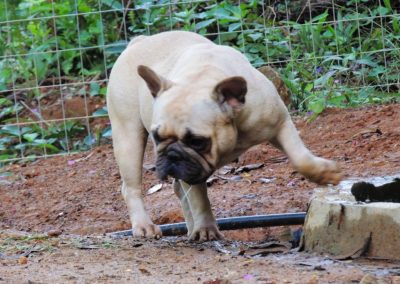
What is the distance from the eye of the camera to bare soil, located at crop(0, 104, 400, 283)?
201 inches

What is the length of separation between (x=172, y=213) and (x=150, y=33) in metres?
3.07

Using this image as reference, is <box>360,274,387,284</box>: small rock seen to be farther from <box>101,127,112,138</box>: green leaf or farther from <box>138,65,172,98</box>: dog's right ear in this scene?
<box>101,127,112,138</box>: green leaf

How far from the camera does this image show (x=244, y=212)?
24.7ft

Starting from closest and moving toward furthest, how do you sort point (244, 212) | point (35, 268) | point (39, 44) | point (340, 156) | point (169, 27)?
1. point (35, 268)
2. point (244, 212)
3. point (340, 156)
4. point (169, 27)
5. point (39, 44)

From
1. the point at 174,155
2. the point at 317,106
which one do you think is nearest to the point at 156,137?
the point at 174,155

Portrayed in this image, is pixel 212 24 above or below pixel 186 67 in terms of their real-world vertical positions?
below

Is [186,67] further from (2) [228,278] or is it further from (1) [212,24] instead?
(1) [212,24]

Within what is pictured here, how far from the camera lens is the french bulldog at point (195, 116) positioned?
5.54 m

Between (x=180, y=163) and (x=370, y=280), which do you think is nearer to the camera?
(x=370, y=280)

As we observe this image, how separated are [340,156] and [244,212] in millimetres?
1226

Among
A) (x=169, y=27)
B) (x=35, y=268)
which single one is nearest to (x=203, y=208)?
(x=35, y=268)

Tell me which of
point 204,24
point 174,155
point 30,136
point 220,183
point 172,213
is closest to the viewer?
point 174,155

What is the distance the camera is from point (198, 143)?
554 centimetres

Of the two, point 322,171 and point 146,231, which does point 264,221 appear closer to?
point 146,231
